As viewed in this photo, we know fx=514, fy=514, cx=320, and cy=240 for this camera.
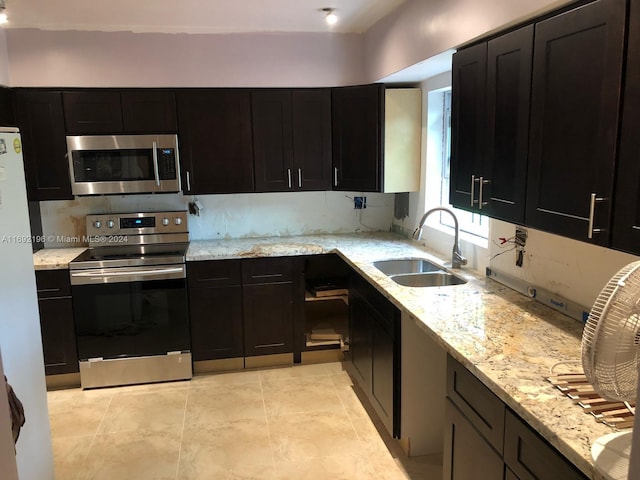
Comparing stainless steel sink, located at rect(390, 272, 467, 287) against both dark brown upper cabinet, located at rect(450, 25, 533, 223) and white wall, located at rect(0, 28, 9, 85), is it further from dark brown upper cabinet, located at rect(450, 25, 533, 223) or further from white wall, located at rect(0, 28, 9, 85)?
white wall, located at rect(0, 28, 9, 85)

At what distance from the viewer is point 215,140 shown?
379cm

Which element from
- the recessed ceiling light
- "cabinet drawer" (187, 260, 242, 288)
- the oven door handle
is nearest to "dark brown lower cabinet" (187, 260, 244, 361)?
"cabinet drawer" (187, 260, 242, 288)

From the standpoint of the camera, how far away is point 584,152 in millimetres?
1615

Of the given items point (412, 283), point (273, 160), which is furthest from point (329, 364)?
point (273, 160)

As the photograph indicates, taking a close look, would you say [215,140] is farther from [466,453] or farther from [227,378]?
[466,453]

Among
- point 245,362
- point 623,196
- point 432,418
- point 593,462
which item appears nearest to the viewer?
point 593,462

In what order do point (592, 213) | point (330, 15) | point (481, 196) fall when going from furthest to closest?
point (330, 15), point (481, 196), point (592, 213)

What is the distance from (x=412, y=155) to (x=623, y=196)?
233 centimetres

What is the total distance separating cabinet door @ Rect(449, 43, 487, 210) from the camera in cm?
223

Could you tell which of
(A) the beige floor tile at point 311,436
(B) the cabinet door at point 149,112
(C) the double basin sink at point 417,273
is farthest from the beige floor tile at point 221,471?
(B) the cabinet door at point 149,112

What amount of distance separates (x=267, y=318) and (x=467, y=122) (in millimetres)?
2135

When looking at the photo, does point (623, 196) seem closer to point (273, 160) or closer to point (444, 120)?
point (444, 120)

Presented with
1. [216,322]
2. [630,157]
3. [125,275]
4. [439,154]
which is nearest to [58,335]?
[125,275]

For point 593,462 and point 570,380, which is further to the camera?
point 570,380
